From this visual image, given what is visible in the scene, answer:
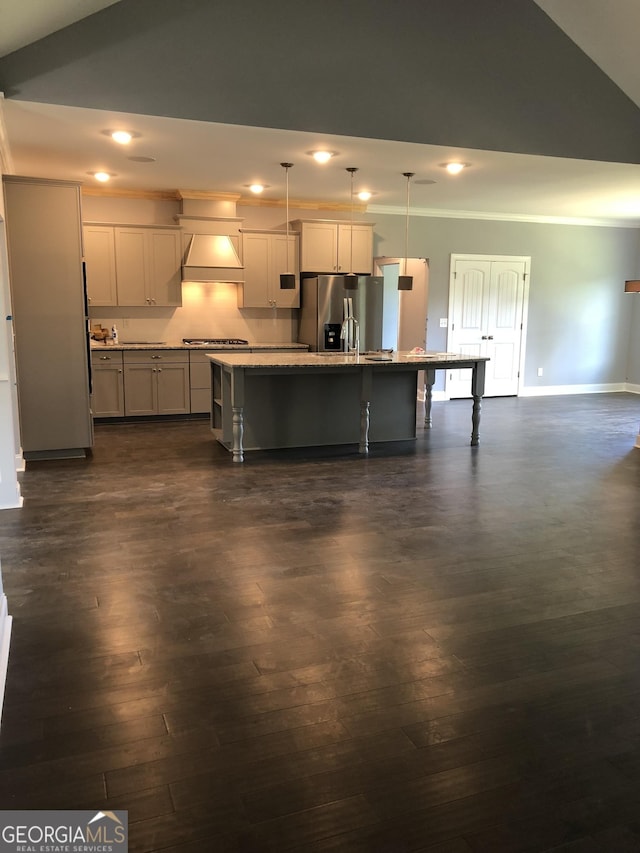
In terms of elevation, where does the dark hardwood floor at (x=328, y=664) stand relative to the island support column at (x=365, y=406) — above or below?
below

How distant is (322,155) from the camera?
575 centimetres

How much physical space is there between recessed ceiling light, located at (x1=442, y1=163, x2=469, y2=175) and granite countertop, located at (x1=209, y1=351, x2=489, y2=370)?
71.4 inches

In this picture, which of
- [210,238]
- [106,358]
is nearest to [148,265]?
[210,238]

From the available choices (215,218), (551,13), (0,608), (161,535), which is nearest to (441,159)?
(551,13)

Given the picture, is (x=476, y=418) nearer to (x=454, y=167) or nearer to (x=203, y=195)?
(x=454, y=167)

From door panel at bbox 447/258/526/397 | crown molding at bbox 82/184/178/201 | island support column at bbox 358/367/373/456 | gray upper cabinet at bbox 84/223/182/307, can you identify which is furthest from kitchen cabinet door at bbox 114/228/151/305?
door panel at bbox 447/258/526/397

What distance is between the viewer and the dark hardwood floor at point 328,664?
69.9 inches

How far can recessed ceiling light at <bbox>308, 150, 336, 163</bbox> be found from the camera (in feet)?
18.6

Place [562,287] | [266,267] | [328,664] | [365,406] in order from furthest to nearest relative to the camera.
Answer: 1. [562,287]
2. [266,267]
3. [365,406]
4. [328,664]

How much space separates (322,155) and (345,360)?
1843mm

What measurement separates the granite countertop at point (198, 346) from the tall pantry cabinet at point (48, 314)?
1.75 meters

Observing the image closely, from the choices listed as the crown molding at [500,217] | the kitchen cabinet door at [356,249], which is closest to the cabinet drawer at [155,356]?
the kitchen cabinet door at [356,249]

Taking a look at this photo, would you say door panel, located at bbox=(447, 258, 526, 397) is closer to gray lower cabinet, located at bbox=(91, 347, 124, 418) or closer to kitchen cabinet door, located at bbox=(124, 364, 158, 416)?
kitchen cabinet door, located at bbox=(124, 364, 158, 416)

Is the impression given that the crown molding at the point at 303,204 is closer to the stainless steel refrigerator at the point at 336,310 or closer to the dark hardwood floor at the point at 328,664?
the stainless steel refrigerator at the point at 336,310
